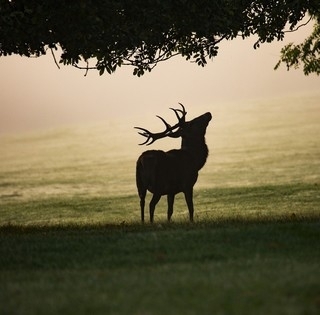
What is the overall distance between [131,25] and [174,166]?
3.40 meters

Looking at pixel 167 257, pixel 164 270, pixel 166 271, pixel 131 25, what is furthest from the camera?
pixel 131 25

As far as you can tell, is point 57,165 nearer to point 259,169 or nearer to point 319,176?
point 259,169

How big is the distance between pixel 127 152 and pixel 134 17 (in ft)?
170

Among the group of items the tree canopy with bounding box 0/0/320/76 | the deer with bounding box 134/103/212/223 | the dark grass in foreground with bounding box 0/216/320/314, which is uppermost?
the tree canopy with bounding box 0/0/320/76

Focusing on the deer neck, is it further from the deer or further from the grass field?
the grass field

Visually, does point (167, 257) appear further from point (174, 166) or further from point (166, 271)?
point (174, 166)

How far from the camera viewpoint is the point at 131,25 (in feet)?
63.4

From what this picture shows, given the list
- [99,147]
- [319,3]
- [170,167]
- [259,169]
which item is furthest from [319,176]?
[99,147]

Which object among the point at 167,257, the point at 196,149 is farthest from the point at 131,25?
the point at 167,257

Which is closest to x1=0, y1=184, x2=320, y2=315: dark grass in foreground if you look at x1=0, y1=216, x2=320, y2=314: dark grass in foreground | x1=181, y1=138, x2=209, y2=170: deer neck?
x1=0, y1=216, x2=320, y2=314: dark grass in foreground

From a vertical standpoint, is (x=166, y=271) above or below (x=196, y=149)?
below

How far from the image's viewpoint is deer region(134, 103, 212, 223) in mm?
19672

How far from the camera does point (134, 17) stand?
19.3 metres

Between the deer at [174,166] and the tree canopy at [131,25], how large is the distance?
6.65ft
